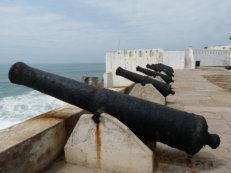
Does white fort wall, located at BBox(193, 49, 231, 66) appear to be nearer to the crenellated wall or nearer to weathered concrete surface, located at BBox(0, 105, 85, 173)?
the crenellated wall

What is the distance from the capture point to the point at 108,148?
1.91m

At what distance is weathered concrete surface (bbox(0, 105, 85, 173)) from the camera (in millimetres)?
1592

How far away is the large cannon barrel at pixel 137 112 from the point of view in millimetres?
1837

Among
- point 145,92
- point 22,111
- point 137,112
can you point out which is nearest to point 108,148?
point 137,112

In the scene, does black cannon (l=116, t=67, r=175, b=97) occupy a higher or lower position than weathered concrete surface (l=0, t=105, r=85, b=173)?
higher

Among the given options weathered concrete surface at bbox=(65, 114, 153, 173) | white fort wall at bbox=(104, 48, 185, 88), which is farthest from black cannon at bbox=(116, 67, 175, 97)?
white fort wall at bbox=(104, 48, 185, 88)

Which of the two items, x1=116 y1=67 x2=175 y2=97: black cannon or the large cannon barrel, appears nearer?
the large cannon barrel

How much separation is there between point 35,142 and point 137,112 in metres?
0.95

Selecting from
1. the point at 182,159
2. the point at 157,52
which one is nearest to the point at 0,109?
the point at 157,52

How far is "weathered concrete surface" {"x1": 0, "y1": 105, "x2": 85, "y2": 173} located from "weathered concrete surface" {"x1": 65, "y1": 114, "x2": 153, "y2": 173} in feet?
0.68

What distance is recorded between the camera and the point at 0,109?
2586cm

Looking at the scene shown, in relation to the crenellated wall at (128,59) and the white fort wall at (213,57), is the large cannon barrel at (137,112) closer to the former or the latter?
the crenellated wall at (128,59)

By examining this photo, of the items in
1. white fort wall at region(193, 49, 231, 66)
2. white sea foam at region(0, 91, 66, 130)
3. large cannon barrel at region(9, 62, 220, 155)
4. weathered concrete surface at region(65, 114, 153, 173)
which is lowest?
A: white sea foam at region(0, 91, 66, 130)

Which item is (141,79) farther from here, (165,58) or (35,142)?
(165,58)
